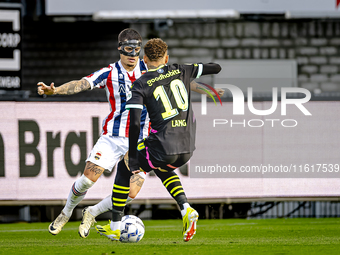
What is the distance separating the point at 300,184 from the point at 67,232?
3.99 metres

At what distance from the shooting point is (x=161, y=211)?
973cm

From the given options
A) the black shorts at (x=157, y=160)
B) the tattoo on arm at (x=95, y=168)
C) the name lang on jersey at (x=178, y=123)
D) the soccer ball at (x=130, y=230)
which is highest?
the name lang on jersey at (x=178, y=123)

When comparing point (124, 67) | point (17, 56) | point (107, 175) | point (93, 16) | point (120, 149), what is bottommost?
→ point (107, 175)

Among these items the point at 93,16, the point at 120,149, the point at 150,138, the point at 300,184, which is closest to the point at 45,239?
the point at 120,149

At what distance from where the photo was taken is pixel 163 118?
18.6 ft

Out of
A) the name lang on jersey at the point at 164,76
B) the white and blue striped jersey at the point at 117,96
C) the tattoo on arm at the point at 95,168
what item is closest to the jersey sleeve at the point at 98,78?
the white and blue striped jersey at the point at 117,96

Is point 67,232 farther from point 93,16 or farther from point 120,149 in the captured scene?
point 93,16

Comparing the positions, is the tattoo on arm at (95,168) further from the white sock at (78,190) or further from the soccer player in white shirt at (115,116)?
the white sock at (78,190)

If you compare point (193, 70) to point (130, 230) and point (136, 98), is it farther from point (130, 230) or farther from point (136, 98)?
point (130, 230)

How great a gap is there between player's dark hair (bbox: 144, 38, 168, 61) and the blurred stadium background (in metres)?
3.33

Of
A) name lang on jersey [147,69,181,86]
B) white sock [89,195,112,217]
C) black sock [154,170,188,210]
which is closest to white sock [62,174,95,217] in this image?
white sock [89,195,112,217]

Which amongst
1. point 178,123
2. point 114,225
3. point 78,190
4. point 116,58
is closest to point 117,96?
point 178,123

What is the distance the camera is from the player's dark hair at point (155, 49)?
5.82 m

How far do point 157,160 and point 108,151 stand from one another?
101cm
